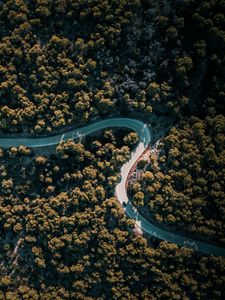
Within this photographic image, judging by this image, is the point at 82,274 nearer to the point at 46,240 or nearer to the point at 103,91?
the point at 46,240

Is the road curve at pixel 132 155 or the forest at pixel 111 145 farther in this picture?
the road curve at pixel 132 155

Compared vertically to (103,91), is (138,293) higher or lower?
lower

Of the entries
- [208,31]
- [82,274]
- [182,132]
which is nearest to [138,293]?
[82,274]

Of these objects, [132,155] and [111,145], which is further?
[132,155]

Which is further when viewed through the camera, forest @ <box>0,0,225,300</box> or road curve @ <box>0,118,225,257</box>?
road curve @ <box>0,118,225,257</box>
